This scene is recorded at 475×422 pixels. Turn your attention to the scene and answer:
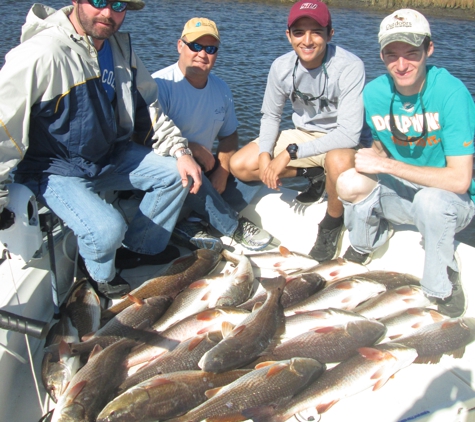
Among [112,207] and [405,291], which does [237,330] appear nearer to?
[112,207]

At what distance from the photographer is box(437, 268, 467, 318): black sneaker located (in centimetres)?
340

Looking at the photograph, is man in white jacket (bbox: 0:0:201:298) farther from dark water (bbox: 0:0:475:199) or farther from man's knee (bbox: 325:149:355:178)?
dark water (bbox: 0:0:475:199)

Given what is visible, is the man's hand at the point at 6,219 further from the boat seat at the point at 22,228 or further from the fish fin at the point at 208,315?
the fish fin at the point at 208,315

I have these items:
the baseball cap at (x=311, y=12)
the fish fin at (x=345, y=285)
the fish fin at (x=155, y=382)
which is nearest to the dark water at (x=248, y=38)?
the baseball cap at (x=311, y=12)

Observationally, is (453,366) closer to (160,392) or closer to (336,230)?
(336,230)

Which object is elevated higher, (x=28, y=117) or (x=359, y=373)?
→ (x=28, y=117)

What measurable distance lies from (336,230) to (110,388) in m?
2.18

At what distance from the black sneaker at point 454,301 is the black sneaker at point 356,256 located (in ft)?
2.35

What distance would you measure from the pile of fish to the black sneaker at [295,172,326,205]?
81 centimetres

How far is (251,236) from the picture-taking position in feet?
14.5

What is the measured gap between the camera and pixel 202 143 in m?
4.52

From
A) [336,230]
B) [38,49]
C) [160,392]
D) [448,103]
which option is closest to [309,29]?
[448,103]

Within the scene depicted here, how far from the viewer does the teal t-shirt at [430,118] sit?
3.20m

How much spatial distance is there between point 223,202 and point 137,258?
917mm
